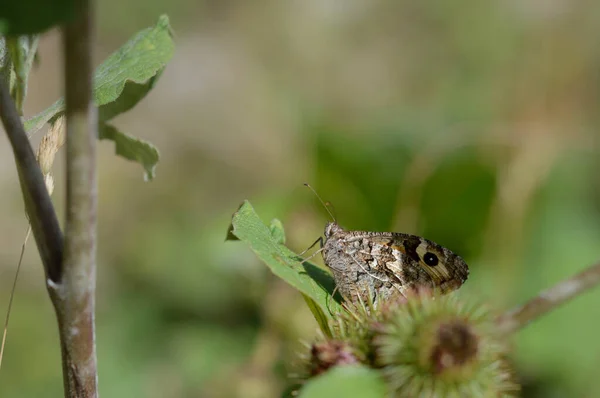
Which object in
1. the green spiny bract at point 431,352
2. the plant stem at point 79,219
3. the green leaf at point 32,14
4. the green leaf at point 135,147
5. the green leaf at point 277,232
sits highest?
the green leaf at point 277,232

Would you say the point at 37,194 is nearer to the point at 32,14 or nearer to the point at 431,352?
the point at 32,14

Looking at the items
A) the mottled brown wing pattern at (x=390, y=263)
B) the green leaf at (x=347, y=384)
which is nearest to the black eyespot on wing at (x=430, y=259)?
the mottled brown wing pattern at (x=390, y=263)

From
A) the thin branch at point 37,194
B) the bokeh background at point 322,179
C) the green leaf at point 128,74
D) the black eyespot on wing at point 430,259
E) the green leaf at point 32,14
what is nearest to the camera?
the green leaf at point 32,14

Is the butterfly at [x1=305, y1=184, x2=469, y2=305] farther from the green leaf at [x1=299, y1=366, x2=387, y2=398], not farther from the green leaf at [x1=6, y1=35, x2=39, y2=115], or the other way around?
the green leaf at [x1=6, y1=35, x2=39, y2=115]

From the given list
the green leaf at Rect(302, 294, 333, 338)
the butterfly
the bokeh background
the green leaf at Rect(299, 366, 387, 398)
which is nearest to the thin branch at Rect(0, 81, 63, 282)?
the green leaf at Rect(299, 366, 387, 398)

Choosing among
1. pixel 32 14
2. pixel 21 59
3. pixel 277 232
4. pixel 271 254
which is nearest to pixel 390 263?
pixel 277 232

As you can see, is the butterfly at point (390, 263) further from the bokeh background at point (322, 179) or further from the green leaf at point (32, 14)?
the green leaf at point (32, 14)
